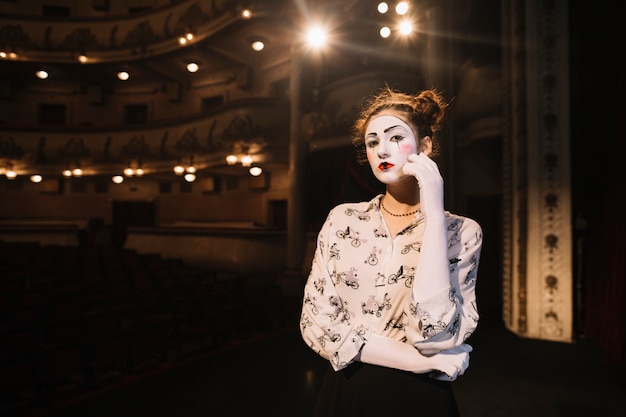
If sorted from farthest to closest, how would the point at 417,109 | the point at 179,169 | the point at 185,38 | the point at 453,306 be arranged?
the point at 185,38 → the point at 179,169 → the point at 417,109 → the point at 453,306

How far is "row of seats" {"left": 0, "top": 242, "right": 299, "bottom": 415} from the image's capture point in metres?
4.01

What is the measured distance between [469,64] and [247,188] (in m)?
9.06

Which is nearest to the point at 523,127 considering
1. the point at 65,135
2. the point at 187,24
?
the point at 187,24

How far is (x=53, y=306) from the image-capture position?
539 centimetres

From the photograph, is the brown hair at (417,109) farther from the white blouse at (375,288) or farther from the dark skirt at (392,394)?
the dark skirt at (392,394)

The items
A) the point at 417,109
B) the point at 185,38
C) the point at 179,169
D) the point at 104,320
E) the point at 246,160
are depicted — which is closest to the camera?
the point at 417,109

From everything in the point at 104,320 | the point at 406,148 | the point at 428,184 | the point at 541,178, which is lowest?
the point at 104,320

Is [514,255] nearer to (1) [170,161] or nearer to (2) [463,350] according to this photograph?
(2) [463,350]

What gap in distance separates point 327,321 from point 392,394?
0.32 meters

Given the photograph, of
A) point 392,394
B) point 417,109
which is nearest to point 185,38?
point 417,109

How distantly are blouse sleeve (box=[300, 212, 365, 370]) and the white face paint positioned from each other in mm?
326

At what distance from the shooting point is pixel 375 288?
1342mm

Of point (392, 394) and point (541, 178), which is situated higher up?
point (541, 178)

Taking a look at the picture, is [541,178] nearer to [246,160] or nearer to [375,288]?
[375,288]
